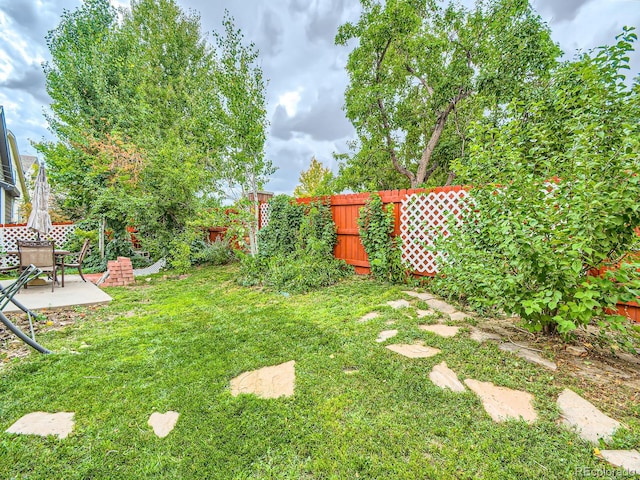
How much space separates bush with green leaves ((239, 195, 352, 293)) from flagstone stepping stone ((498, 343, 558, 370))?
8.98 feet

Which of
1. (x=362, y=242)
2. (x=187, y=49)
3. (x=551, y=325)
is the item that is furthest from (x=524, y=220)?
(x=187, y=49)

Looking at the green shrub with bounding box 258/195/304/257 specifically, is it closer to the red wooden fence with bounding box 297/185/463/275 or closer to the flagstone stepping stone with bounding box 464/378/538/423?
the red wooden fence with bounding box 297/185/463/275

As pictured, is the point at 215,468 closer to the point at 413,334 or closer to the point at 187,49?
the point at 413,334

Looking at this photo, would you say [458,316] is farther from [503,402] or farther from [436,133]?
[436,133]

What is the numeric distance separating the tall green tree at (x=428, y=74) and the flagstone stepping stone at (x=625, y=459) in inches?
279

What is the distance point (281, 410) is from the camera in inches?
64.4

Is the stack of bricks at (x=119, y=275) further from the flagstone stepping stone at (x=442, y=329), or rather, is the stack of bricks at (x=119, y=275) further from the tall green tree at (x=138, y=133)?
the flagstone stepping stone at (x=442, y=329)

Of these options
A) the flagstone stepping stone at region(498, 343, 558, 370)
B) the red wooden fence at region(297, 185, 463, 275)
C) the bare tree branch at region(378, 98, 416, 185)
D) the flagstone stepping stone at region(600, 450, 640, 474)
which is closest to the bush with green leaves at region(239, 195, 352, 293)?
the red wooden fence at region(297, 185, 463, 275)

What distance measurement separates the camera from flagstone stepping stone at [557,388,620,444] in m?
1.37

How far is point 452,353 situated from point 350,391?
95 cm

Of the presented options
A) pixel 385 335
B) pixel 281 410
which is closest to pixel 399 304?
pixel 385 335

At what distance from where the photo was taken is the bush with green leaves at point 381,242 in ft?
14.2

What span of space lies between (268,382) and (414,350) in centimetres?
119

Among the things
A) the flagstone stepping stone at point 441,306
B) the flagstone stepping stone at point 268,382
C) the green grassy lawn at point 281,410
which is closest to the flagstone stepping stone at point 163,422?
the green grassy lawn at point 281,410
